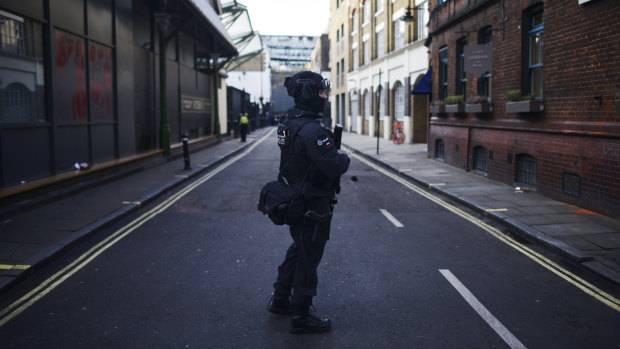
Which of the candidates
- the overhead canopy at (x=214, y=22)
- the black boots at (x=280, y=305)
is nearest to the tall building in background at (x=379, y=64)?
the overhead canopy at (x=214, y=22)

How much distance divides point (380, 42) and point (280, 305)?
3191cm

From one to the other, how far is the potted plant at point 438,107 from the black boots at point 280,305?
1338 cm

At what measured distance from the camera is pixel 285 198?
4.06m

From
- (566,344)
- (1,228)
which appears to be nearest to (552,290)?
(566,344)

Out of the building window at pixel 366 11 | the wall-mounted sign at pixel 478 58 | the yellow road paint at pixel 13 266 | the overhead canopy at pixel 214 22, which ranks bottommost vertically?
the yellow road paint at pixel 13 266

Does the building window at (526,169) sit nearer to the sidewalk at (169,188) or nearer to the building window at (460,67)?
the sidewalk at (169,188)

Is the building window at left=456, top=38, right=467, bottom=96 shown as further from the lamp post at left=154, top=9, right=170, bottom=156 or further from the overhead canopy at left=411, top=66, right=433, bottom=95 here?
the lamp post at left=154, top=9, right=170, bottom=156

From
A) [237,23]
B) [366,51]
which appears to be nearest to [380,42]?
[366,51]

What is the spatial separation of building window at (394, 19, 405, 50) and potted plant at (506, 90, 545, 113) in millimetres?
17882

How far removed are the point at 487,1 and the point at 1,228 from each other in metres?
12.3

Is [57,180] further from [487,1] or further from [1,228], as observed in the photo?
[487,1]

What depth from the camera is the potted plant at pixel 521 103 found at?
34.2 feet

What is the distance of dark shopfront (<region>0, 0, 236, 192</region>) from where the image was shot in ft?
29.8

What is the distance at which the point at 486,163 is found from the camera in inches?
545
